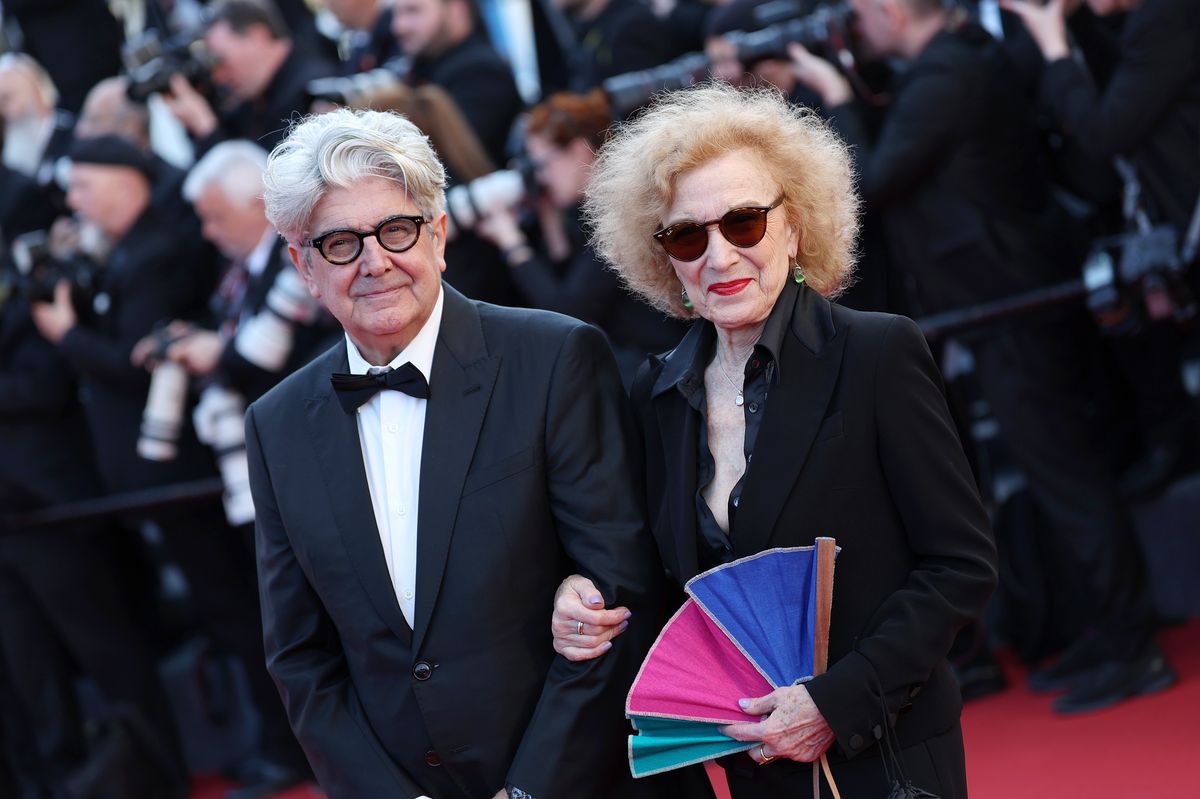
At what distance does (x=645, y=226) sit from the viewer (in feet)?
9.36

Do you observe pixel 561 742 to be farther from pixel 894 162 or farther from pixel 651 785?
pixel 894 162

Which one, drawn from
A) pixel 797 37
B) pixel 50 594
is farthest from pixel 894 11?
pixel 50 594

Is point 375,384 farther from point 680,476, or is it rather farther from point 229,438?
point 229,438

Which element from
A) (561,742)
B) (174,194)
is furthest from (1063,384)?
(174,194)

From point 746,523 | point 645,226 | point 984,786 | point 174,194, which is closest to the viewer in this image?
point 746,523

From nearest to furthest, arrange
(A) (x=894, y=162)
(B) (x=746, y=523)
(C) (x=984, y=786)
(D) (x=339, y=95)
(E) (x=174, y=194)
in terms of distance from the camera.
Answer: (B) (x=746, y=523)
(C) (x=984, y=786)
(A) (x=894, y=162)
(D) (x=339, y=95)
(E) (x=174, y=194)

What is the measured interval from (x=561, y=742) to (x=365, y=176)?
1071 millimetres

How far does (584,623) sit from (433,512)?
342 mm

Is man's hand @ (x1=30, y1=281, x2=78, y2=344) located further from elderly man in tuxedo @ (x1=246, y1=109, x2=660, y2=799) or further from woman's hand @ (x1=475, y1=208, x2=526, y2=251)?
elderly man in tuxedo @ (x1=246, y1=109, x2=660, y2=799)

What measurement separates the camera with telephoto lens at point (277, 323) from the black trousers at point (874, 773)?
3.22m

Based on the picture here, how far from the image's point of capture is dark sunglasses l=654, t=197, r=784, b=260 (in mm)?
2682

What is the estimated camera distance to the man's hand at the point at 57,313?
624 centimetres

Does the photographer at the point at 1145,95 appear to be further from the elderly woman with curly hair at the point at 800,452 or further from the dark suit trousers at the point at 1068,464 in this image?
the elderly woman with curly hair at the point at 800,452

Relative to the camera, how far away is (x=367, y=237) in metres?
2.79
